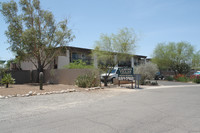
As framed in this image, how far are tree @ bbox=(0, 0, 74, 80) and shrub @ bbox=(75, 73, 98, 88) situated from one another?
27.8ft

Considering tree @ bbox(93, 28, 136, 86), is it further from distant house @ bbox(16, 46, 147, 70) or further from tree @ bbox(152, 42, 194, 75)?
tree @ bbox(152, 42, 194, 75)

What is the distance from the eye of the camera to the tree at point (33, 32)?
23.5m

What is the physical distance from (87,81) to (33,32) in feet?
32.9

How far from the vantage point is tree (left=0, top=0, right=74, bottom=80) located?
923 inches

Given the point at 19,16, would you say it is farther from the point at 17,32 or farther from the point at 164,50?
the point at 164,50

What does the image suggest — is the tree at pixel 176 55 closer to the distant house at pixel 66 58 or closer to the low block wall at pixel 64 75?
the distant house at pixel 66 58

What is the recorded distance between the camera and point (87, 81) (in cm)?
1822

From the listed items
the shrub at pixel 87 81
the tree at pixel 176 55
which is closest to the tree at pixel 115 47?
the shrub at pixel 87 81

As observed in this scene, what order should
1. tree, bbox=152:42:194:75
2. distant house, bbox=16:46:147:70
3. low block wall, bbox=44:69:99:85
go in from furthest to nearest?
tree, bbox=152:42:194:75 < distant house, bbox=16:46:147:70 < low block wall, bbox=44:69:99:85

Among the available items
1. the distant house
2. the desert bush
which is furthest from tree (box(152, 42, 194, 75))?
the desert bush

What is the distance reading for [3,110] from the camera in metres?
8.45

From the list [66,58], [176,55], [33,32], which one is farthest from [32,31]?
[176,55]

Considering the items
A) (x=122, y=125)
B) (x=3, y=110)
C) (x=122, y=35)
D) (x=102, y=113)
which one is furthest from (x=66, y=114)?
(x=122, y=35)

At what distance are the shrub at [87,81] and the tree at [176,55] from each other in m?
22.1
